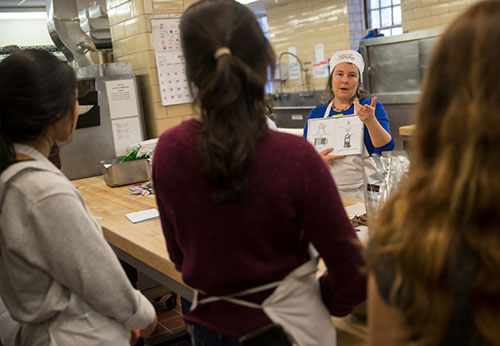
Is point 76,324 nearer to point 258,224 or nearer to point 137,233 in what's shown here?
point 258,224

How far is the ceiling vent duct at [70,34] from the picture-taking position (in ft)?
13.8

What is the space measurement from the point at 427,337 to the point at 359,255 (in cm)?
35

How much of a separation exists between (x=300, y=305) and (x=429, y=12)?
6638 mm

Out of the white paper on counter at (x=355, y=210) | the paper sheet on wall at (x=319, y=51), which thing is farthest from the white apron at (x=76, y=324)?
the paper sheet on wall at (x=319, y=51)

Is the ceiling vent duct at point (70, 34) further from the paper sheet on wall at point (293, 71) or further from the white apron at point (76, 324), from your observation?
the paper sheet on wall at point (293, 71)

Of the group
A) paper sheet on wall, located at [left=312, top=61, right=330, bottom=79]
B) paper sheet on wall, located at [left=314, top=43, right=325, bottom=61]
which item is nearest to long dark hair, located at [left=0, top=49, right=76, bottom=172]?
paper sheet on wall, located at [left=312, top=61, right=330, bottom=79]

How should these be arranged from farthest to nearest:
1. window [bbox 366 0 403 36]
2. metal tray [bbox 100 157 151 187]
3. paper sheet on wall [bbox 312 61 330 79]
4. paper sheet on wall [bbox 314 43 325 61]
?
paper sheet on wall [bbox 314 43 325 61] → paper sheet on wall [bbox 312 61 330 79] → window [bbox 366 0 403 36] → metal tray [bbox 100 157 151 187]

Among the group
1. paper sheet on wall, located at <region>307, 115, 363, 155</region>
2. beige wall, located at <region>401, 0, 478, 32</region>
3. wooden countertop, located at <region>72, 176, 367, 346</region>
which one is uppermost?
beige wall, located at <region>401, 0, 478, 32</region>

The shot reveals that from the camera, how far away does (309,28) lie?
9.12 metres

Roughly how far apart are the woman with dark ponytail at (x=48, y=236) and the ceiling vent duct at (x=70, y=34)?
2.97 m

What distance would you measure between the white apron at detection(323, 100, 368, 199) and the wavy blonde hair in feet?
6.93

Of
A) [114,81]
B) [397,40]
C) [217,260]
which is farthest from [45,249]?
[397,40]

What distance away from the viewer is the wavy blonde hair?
0.67 metres

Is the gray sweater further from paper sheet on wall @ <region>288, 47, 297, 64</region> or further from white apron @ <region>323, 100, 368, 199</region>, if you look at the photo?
paper sheet on wall @ <region>288, 47, 297, 64</region>
